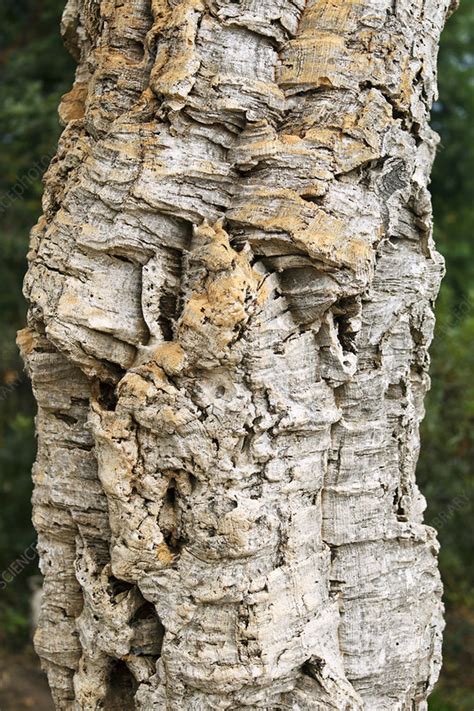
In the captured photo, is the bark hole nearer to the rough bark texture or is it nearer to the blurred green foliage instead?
the rough bark texture

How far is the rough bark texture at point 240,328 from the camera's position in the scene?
2062 millimetres

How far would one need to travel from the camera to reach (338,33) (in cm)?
215

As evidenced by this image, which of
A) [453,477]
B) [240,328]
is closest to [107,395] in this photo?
[240,328]

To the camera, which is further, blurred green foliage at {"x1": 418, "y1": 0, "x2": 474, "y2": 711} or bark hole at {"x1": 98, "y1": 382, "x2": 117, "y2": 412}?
blurred green foliage at {"x1": 418, "y1": 0, "x2": 474, "y2": 711}

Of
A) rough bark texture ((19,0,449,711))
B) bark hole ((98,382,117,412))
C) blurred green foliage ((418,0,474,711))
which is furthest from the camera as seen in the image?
blurred green foliage ((418,0,474,711))

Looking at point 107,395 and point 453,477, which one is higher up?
point 453,477

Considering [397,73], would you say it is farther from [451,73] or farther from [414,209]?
[451,73]

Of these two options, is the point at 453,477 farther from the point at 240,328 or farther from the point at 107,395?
the point at 240,328

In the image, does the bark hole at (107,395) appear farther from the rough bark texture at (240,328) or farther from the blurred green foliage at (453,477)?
the blurred green foliage at (453,477)

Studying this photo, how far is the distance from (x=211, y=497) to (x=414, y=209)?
1.03 m

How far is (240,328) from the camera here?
2004 millimetres

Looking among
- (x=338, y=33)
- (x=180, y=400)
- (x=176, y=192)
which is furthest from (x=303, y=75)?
(x=180, y=400)

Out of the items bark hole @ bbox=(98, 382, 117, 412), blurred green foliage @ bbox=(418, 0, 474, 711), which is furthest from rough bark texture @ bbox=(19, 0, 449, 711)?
blurred green foliage @ bbox=(418, 0, 474, 711)

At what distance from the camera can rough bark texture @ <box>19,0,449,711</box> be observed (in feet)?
6.77
